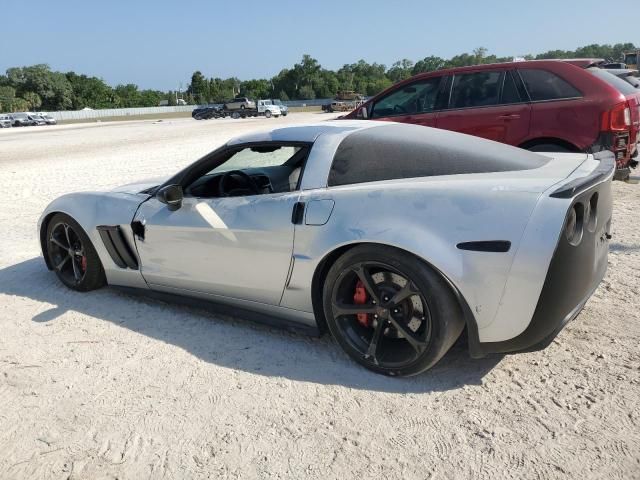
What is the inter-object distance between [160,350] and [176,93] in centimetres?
13769

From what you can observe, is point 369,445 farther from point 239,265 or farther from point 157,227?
point 157,227

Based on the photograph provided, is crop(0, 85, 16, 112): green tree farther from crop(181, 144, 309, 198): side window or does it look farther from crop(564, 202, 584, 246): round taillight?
crop(564, 202, 584, 246): round taillight

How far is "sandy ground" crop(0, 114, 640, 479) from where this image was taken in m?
2.26

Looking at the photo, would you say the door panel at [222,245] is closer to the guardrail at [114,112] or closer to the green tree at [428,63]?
the guardrail at [114,112]

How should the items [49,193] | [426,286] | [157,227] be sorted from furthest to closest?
[49,193], [157,227], [426,286]

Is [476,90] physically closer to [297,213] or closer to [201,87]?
[297,213]

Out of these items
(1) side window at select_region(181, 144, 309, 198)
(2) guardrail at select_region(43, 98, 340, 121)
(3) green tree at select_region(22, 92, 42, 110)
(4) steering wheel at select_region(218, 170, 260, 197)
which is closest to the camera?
(1) side window at select_region(181, 144, 309, 198)

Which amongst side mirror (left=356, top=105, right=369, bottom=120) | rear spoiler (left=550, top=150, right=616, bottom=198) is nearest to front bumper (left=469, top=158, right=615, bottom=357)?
rear spoiler (left=550, top=150, right=616, bottom=198)

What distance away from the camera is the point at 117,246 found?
157 inches

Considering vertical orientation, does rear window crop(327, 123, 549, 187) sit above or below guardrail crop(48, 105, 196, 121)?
above

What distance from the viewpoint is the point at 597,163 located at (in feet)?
10.1

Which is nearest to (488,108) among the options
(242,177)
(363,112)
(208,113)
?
(363,112)

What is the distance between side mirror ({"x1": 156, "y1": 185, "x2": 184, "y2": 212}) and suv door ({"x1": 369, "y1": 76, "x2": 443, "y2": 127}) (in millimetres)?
4497

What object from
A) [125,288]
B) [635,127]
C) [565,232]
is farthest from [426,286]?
[635,127]
